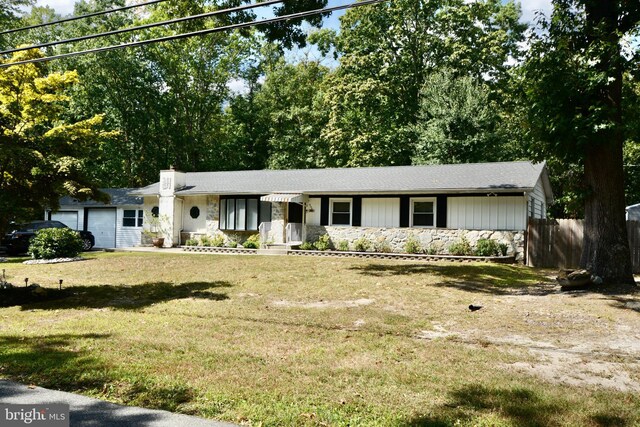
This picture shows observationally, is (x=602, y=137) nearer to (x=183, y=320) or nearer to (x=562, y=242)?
(x=562, y=242)

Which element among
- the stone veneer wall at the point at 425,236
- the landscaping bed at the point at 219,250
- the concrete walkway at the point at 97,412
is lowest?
the concrete walkway at the point at 97,412

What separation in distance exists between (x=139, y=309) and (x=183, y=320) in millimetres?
1771

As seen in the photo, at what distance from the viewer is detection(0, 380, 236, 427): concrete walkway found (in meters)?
4.08

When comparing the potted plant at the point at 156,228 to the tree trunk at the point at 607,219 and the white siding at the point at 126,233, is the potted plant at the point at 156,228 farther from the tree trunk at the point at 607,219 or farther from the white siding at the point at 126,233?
the tree trunk at the point at 607,219

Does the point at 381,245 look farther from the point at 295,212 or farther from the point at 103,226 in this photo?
the point at 103,226

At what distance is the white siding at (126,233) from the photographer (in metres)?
27.6

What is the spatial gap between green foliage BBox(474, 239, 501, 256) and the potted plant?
54.0 ft

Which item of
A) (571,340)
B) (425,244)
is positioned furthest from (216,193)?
(571,340)

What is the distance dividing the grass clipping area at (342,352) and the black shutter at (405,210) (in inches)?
351

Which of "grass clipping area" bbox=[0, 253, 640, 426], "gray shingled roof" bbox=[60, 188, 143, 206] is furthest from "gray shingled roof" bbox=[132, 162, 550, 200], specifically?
"grass clipping area" bbox=[0, 253, 640, 426]

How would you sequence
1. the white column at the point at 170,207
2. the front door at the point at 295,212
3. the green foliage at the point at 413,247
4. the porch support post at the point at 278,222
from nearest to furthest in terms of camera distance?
1. the green foliage at the point at 413,247
2. the porch support post at the point at 278,222
3. the front door at the point at 295,212
4. the white column at the point at 170,207

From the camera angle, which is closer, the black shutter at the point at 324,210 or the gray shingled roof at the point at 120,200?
the black shutter at the point at 324,210

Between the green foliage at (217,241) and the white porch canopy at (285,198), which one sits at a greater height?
the white porch canopy at (285,198)

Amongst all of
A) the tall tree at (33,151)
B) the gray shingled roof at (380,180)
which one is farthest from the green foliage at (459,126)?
the tall tree at (33,151)
